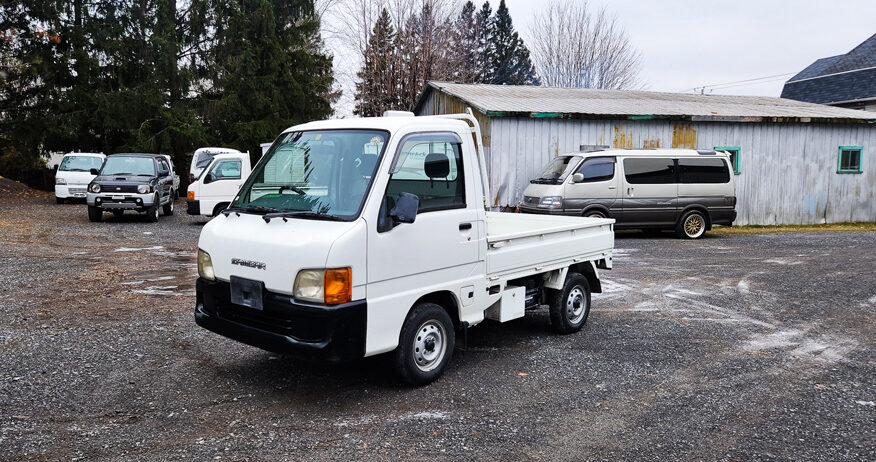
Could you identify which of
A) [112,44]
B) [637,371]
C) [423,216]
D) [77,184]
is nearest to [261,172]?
[423,216]

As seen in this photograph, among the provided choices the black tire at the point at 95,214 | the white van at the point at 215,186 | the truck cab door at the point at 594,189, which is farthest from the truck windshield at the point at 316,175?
the black tire at the point at 95,214

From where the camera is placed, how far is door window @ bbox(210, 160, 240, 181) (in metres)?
16.2

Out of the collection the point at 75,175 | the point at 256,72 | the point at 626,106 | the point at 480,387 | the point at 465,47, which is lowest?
the point at 480,387

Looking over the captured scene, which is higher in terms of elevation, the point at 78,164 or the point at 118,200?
the point at 78,164

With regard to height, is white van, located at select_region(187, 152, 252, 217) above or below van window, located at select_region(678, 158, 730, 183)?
below

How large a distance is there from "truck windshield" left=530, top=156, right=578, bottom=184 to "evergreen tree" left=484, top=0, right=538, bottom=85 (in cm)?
3988

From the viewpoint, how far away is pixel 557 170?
15.2 metres

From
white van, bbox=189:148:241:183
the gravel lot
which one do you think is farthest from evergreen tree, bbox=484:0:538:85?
the gravel lot

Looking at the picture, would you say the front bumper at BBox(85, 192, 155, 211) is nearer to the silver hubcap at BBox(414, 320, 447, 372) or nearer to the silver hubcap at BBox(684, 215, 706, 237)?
the silver hubcap at BBox(684, 215, 706, 237)

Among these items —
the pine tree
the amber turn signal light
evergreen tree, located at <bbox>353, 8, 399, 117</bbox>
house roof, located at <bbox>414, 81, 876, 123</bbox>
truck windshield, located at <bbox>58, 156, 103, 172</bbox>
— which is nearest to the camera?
the amber turn signal light

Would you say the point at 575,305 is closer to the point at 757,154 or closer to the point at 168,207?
the point at 757,154

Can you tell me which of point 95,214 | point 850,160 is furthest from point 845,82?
point 95,214

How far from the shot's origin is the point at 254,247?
4.70 m

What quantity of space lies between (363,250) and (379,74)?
3276cm
